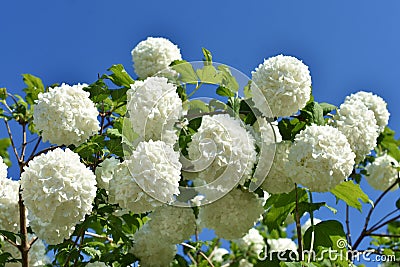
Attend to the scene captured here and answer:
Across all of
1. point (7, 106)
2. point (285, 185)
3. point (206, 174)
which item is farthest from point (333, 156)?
point (7, 106)

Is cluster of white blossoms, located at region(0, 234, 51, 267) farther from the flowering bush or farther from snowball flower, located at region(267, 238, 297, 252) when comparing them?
snowball flower, located at region(267, 238, 297, 252)

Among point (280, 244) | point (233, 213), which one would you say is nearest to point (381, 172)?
point (280, 244)

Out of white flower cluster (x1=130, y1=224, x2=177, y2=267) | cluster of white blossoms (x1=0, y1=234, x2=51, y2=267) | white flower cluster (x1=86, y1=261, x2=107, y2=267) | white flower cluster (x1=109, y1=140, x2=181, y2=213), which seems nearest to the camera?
white flower cluster (x1=109, y1=140, x2=181, y2=213)

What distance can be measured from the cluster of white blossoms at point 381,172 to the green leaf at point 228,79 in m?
2.64

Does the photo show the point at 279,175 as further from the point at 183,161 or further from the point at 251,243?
the point at 251,243

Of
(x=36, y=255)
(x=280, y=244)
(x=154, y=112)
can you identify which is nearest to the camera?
(x=154, y=112)

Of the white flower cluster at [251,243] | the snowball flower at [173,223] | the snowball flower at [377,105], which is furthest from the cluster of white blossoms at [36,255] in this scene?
the snowball flower at [377,105]

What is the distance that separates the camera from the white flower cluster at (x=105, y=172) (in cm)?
326

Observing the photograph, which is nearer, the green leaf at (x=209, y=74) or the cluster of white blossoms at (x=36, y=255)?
the green leaf at (x=209, y=74)

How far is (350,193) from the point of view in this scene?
3.42 meters

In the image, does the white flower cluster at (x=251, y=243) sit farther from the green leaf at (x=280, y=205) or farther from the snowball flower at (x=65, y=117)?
the snowball flower at (x=65, y=117)

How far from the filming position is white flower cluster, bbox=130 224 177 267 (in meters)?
3.38

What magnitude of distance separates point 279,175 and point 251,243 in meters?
2.90

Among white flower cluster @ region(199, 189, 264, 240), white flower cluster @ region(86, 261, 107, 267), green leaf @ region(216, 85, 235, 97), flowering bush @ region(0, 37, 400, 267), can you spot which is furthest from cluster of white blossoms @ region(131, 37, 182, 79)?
white flower cluster @ region(86, 261, 107, 267)
